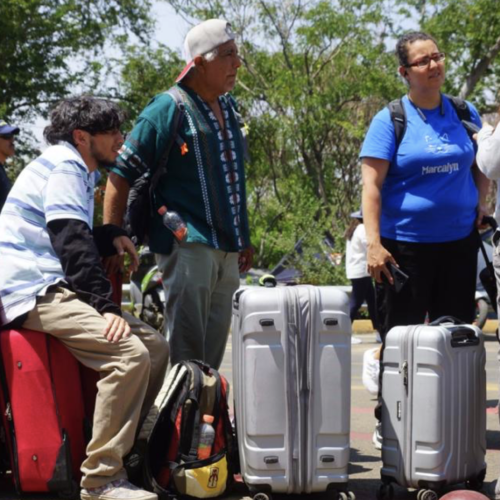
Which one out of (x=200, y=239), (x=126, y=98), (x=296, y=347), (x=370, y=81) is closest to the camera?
(x=296, y=347)

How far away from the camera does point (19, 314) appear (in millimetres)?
4621

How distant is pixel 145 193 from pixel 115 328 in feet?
3.16

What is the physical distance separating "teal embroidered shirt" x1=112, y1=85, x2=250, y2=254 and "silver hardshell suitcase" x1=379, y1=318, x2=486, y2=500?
1091 millimetres

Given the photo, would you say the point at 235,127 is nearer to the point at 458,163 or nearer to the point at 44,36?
the point at 458,163

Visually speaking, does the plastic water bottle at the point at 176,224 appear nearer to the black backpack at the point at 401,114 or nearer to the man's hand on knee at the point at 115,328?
the man's hand on knee at the point at 115,328

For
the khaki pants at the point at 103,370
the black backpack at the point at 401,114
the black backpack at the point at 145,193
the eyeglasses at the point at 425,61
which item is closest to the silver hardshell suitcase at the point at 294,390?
the khaki pants at the point at 103,370

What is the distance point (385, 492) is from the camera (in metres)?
4.63

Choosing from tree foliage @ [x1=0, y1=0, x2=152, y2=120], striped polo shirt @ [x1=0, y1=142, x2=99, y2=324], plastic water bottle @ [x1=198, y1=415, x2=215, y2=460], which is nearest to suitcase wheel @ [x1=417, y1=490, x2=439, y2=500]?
plastic water bottle @ [x1=198, y1=415, x2=215, y2=460]

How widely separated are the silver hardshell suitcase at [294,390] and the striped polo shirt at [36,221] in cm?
88

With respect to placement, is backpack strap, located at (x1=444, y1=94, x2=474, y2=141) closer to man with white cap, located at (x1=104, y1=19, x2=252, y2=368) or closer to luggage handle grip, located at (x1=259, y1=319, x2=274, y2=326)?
man with white cap, located at (x1=104, y1=19, x2=252, y2=368)

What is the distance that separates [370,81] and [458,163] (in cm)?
2040

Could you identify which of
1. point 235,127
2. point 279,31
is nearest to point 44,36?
point 279,31

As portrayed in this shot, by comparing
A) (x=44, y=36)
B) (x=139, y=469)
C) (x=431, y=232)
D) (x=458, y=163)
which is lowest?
(x=139, y=469)

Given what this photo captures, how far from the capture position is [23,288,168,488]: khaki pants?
451 centimetres
